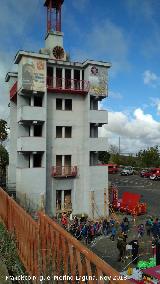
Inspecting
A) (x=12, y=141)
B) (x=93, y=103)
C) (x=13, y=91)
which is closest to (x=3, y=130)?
(x=12, y=141)

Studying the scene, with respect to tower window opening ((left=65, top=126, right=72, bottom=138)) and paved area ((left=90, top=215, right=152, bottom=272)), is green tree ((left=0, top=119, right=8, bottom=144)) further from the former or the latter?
paved area ((left=90, top=215, right=152, bottom=272))

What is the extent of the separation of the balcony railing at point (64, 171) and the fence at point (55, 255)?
2350cm

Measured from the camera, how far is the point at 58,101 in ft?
120

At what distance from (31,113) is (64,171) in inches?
306

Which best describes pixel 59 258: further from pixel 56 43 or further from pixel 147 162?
pixel 147 162

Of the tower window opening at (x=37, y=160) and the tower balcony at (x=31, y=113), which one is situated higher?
the tower balcony at (x=31, y=113)

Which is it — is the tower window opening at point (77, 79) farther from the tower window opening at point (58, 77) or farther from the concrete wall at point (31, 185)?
the concrete wall at point (31, 185)

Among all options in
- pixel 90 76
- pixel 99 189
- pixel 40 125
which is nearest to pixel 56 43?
pixel 90 76

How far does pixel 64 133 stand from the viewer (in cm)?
3672

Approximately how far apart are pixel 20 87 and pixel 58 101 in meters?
4.92

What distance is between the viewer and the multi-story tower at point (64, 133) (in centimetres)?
3434

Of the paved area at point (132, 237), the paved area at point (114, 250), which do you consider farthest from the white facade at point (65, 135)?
the paved area at point (114, 250)

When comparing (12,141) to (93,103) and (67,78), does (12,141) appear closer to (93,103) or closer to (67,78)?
(67,78)

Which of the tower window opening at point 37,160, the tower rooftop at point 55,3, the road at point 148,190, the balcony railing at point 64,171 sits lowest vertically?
the road at point 148,190
